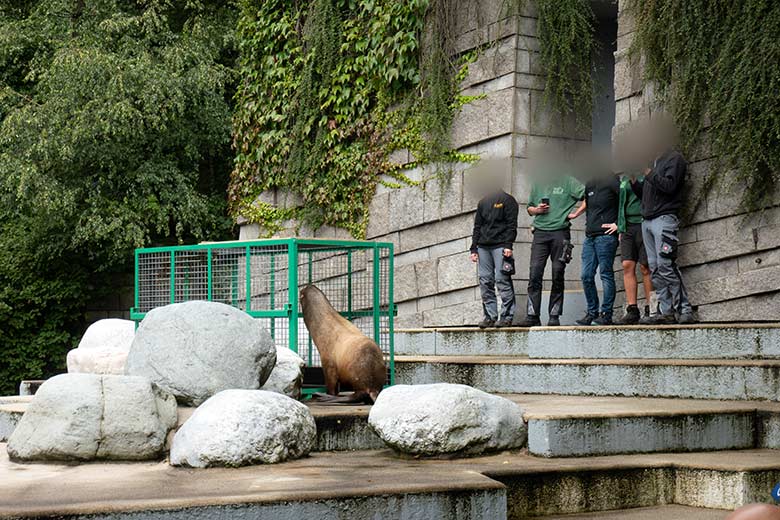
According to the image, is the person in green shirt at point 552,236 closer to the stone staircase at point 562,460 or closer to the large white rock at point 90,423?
the stone staircase at point 562,460

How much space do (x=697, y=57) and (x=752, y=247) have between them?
168 cm

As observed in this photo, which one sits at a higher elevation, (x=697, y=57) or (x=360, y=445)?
(x=697, y=57)

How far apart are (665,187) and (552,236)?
1.66 meters

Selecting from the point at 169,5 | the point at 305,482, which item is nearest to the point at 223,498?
the point at 305,482

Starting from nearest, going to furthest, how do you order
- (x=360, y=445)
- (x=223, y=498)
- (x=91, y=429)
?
(x=223, y=498) < (x=91, y=429) < (x=360, y=445)

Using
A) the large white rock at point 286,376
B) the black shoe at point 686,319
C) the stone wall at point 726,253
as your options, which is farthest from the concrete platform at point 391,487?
the stone wall at point 726,253

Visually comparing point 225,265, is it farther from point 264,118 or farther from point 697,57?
point 264,118

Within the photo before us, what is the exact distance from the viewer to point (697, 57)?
9.35 metres

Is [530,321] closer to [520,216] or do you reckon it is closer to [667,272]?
[520,216]

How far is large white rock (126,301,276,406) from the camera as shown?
6.91m

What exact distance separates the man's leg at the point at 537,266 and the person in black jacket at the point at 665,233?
4.58 feet

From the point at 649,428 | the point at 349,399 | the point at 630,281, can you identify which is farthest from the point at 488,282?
the point at 649,428

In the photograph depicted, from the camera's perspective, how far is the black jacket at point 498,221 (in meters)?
10.8

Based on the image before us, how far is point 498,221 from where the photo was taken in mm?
10844
